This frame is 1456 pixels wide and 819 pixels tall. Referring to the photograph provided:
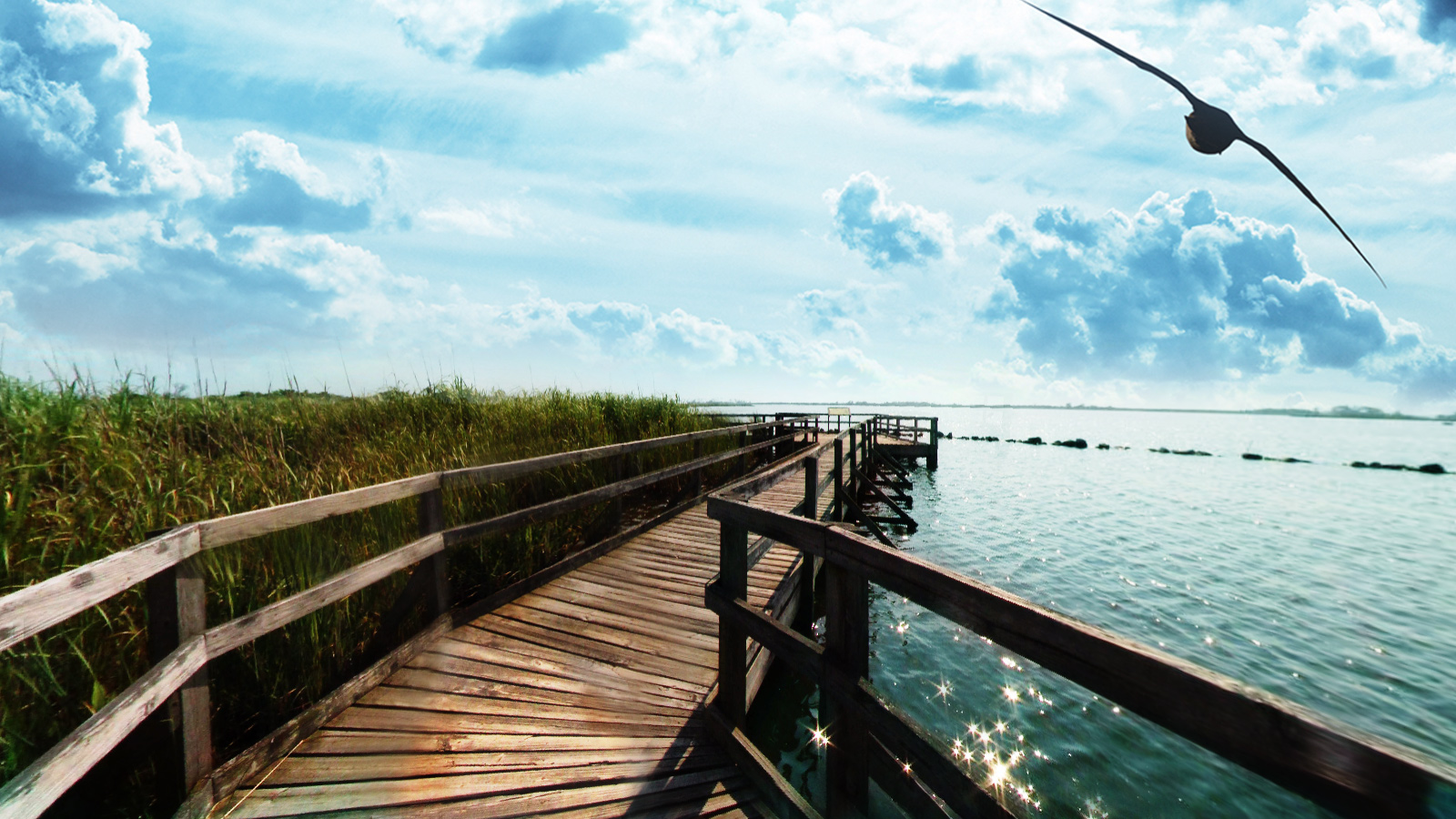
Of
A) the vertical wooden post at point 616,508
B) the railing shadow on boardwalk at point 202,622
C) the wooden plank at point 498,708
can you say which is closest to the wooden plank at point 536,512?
the railing shadow on boardwalk at point 202,622

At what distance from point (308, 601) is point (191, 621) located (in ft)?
1.76

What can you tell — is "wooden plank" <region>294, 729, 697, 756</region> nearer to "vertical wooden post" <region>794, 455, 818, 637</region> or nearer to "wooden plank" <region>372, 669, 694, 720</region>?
"wooden plank" <region>372, 669, 694, 720</region>

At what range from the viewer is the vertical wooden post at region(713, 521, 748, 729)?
10.1 ft

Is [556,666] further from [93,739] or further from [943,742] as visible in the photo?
[943,742]

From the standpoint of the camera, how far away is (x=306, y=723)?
9.79 feet

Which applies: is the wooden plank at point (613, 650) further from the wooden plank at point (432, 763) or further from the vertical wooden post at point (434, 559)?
the wooden plank at point (432, 763)

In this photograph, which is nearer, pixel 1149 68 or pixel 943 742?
pixel 943 742

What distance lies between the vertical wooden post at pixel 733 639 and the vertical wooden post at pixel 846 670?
29.4 inches

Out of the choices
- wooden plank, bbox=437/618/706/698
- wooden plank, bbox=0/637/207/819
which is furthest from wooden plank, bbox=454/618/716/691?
wooden plank, bbox=0/637/207/819

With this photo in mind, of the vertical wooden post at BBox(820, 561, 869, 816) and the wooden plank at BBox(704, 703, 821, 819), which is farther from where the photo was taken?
the wooden plank at BBox(704, 703, 821, 819)

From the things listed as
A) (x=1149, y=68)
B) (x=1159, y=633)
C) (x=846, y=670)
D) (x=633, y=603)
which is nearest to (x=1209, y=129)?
(x=1149, y=68)

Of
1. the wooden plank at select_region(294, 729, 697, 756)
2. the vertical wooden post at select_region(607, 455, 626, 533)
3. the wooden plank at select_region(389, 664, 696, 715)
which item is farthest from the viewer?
the vertical wooden post at select_region(607, 455, 626, 533)

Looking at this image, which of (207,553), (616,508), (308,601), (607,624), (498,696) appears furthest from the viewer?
(616,508)

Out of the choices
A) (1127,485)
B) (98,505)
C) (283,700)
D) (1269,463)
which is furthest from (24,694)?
(1269,463)
